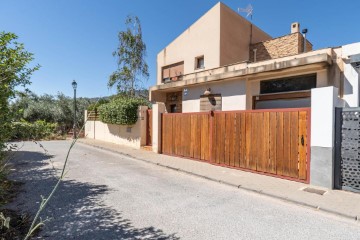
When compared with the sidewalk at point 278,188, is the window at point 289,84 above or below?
above

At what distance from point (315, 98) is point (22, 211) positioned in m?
7.47

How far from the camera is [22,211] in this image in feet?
15.3

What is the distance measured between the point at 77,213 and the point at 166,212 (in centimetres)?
173

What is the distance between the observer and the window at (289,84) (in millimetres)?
9685

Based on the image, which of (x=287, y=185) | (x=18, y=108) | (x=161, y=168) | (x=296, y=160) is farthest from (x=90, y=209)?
(x=296, y=160)

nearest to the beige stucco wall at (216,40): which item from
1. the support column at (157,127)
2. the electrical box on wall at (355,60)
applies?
the support column at (157,127)

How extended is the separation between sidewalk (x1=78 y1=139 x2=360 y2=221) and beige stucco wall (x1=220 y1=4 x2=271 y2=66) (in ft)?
26.8

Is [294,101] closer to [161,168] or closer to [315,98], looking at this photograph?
[315,98]

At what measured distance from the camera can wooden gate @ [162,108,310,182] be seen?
693cm

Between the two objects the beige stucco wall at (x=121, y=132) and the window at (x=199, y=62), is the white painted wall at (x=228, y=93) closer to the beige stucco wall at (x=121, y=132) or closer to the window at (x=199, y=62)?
the beige stucco wall at (x=121, y=132)

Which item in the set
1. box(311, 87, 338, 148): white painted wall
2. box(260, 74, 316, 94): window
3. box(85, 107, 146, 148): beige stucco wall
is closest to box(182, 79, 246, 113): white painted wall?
box(260, 74, 316, 94): window

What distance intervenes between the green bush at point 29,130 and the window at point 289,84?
372 inches

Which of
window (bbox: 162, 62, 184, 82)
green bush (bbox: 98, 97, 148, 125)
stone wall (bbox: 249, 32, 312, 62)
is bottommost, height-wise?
green bush (bbox: 98, 97, 148, 125)

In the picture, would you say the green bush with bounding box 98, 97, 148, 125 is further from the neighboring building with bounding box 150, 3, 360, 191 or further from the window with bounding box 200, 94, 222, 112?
the window with bounding box 200, 94, 222, 112
